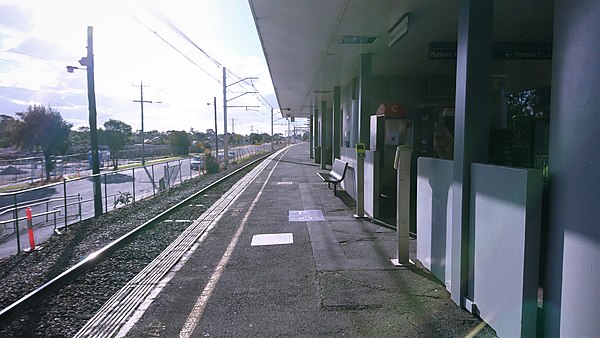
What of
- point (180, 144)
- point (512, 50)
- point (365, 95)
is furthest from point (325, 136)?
point (180, 144)

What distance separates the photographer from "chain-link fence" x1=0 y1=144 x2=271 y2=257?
8.26 metres

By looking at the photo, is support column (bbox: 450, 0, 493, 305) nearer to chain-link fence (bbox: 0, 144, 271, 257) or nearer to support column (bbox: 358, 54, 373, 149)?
support column (bbox: 358, 54, 373, 149)

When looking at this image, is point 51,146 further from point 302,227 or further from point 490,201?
point 490,201

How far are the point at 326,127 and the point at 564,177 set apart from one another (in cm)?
2491

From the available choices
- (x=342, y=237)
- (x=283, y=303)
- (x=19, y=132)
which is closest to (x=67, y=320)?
(x=283, y=303)

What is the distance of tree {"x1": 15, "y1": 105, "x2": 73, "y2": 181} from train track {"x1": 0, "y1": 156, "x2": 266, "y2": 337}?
2800cm

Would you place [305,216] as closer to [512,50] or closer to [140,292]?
[140,292]

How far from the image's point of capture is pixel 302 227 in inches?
360

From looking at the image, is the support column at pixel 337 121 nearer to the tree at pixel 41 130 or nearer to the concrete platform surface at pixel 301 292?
the concrete platform surface at pixel 301 292

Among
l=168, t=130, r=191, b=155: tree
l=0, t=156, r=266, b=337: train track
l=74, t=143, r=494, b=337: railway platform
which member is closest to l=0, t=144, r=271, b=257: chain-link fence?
l=0, t=156, r=266, b=337: train track

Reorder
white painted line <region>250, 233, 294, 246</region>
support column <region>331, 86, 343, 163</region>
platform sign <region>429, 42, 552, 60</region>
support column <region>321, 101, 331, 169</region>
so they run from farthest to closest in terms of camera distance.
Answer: support column <region>321, 101, 331, 169</region> → support column <region>331, 86, 343, 163</region> → platform sign <region>429, 42, 552, 60</region> → white painted line <region>250, 233, 294, 246</region>

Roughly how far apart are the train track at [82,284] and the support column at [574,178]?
14.5 ft

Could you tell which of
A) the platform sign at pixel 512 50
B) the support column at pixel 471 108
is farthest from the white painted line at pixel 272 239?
the platform sign at pixel 512 50

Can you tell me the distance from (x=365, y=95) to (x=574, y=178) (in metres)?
9.09
